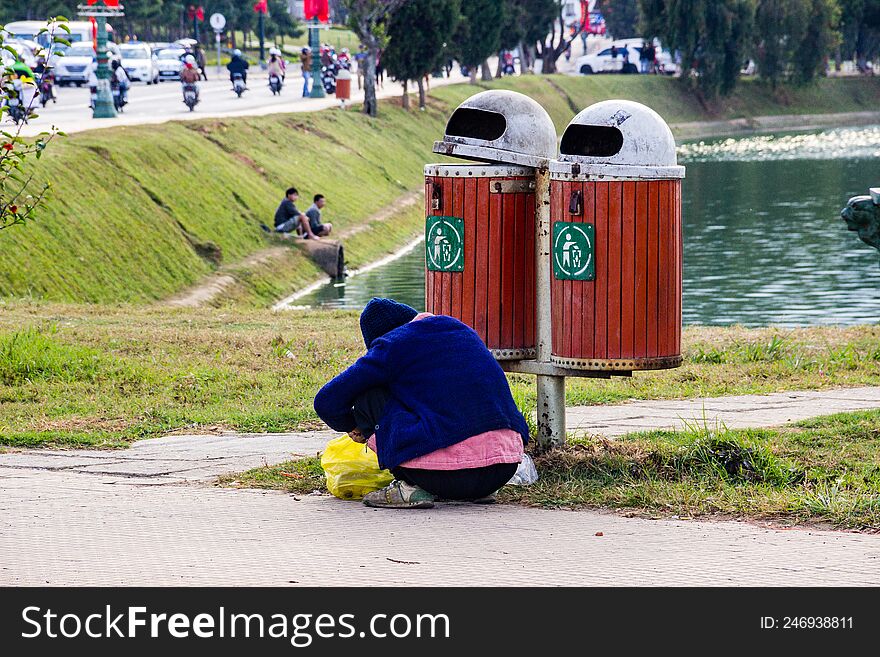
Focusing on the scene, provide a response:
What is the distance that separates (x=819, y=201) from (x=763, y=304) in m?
17.9

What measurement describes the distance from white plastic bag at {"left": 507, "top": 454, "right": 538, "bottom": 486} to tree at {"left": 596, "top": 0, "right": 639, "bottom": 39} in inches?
3692

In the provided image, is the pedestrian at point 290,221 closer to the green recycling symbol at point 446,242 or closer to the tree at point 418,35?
the tree at point 418,35

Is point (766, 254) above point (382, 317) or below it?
below

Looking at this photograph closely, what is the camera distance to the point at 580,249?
674 centimetres

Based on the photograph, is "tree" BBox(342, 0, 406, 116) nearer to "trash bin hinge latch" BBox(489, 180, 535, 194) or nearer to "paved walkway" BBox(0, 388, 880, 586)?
"trash bin hinge latch" BBox(489, 180, 535, 194)

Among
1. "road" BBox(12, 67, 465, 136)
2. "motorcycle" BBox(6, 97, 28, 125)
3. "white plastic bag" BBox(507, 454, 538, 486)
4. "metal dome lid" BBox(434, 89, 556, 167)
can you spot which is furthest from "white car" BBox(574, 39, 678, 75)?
"white plastic bag" BBox(507, 454, 538, 486)

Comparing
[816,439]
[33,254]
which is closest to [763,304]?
[33,254]

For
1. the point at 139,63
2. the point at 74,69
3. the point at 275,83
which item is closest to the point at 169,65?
the point at 139,63

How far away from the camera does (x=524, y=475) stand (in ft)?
21.7

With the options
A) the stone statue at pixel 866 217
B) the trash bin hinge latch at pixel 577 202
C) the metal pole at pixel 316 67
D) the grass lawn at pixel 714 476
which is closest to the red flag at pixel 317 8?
the metal pole at pixel 316 67

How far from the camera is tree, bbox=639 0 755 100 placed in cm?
6084

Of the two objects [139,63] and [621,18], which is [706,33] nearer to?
[139,63]

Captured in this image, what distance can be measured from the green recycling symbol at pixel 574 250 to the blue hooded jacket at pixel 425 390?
0.82 metres

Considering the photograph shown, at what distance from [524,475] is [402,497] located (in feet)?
2.25
